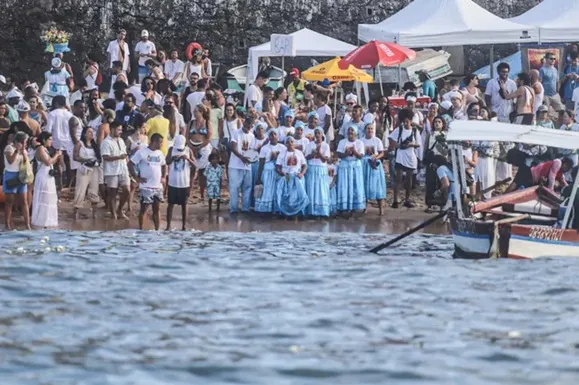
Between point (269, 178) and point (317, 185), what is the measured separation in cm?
81

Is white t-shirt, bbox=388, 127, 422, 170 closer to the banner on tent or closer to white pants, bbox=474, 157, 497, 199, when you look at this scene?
white pants, bbox=474, 157, 497, 199

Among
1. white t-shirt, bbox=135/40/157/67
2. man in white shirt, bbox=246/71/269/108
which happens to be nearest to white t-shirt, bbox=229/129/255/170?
man in white shirt, bbox=246/71/269/108

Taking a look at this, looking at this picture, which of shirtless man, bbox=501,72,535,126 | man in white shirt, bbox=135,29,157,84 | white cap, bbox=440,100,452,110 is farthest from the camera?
man in white shirt, bbox=135,29,157,84

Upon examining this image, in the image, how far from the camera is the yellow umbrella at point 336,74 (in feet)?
98.9

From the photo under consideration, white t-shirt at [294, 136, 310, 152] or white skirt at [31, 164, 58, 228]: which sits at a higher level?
white t-shirt at [294, 136, 310, 152]

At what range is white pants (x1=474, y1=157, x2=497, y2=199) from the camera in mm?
23438

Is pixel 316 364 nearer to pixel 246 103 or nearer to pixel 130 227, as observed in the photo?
pixel 130 227

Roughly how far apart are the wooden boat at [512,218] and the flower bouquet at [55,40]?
551 inches

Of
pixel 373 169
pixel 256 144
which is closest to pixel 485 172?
pixel 373 169

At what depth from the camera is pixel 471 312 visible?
15.5 m

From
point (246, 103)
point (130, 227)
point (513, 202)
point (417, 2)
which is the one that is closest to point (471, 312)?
point (513, 202)

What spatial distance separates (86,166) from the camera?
78.2ft

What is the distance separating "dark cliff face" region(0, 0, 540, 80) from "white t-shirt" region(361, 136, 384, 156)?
34.7 feet

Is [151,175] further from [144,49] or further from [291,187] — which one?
[144,49]
